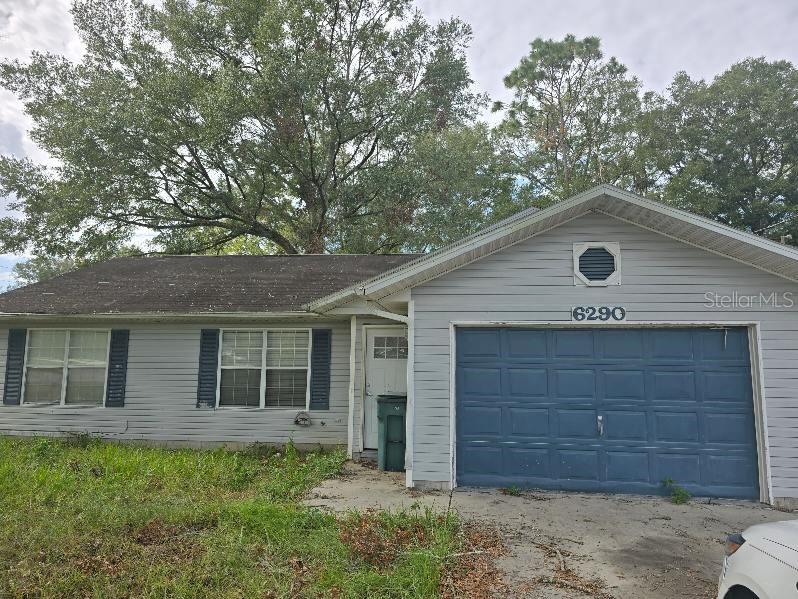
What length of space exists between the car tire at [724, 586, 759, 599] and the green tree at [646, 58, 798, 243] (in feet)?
74.1

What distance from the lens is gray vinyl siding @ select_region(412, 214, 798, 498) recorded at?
668 centimetres

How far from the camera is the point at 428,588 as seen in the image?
3996 millimetres

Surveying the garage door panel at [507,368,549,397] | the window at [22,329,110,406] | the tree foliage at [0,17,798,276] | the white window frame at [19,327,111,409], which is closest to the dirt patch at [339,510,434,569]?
the garage door panel at [507,368,549,397]

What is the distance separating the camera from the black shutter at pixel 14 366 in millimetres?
10281

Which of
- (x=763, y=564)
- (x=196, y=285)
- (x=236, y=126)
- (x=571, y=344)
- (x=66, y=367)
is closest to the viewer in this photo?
(x=763, y=564)

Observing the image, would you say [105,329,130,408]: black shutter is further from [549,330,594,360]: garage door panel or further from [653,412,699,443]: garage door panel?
[653,412,699,443]: garage door panel

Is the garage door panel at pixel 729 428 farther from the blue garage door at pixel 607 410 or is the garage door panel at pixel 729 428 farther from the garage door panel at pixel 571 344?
the garage door panel at pixel 571 344

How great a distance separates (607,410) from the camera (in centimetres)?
702

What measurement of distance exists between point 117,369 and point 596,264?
29.8ft

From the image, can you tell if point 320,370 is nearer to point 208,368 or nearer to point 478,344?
point 208,368

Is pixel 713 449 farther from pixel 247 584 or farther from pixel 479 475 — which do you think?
pixel 247 584

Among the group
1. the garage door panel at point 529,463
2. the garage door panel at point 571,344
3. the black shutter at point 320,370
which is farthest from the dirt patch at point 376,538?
the black shutter at point 320,370

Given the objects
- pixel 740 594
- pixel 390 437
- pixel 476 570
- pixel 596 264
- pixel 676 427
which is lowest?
pixel 476 570

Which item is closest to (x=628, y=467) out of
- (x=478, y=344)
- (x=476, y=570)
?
(x=478, y=344)
